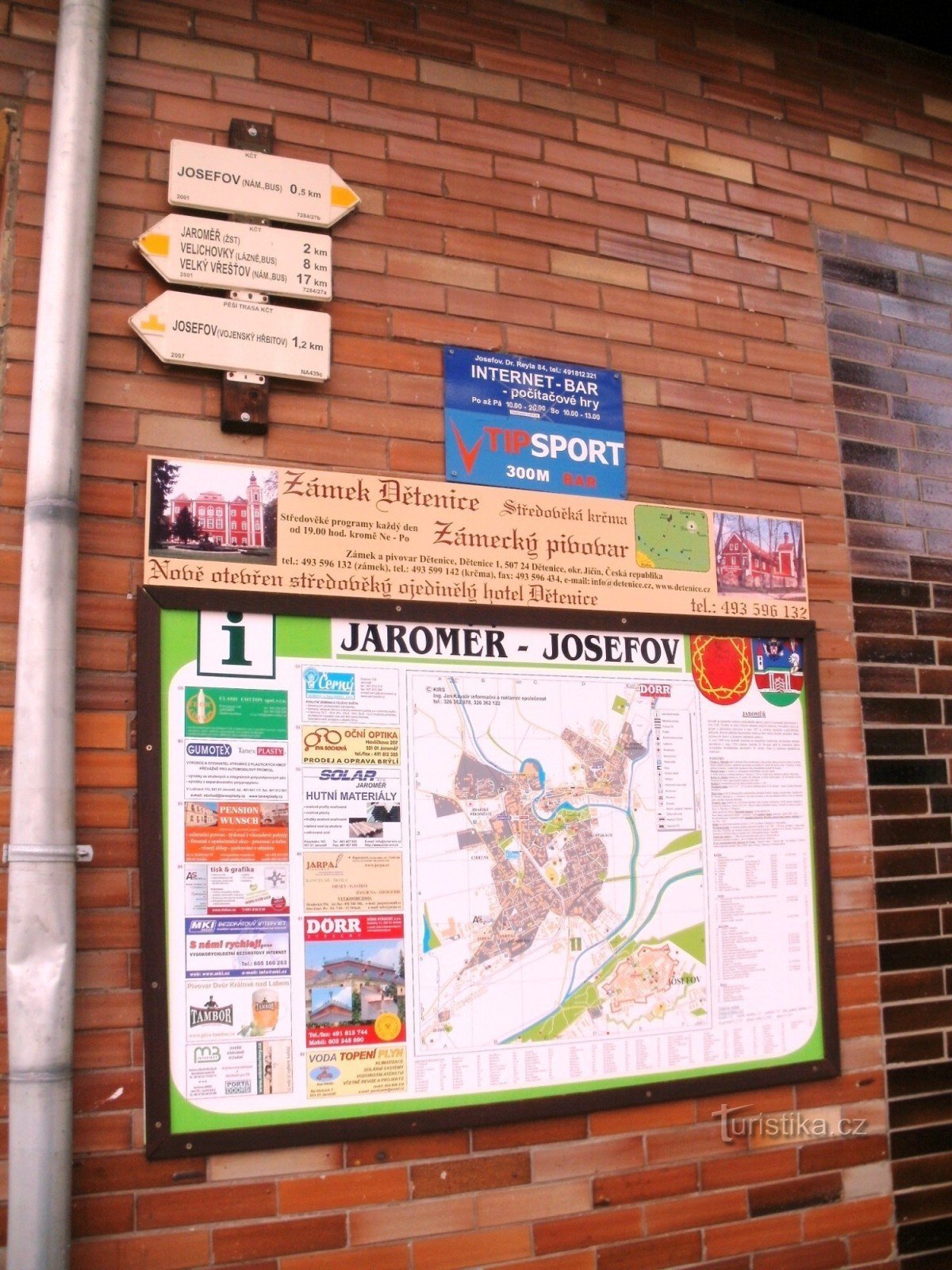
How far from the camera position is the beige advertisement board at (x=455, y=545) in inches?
108

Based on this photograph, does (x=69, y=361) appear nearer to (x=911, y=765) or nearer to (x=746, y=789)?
(x=746, y=789)

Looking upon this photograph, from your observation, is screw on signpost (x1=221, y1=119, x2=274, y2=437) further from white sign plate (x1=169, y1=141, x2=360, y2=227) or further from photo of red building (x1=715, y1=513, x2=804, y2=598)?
photo of red building (x1=715, y1=513, x2=804, y2=598)

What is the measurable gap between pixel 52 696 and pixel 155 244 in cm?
115

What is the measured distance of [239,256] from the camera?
2.89 metres

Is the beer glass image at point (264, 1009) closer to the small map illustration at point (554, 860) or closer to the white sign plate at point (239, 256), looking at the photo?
the small map illustration at point (554, 860)

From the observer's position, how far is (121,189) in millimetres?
2840

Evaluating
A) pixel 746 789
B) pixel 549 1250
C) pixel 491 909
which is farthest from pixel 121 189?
pixel 549 1250

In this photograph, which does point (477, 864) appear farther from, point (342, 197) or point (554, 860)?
point (342, 197)

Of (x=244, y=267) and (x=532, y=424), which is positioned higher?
(x=244, y=267)

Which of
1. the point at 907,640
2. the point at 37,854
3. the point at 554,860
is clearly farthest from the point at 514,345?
the point at 37,854

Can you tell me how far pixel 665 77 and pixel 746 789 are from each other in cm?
223

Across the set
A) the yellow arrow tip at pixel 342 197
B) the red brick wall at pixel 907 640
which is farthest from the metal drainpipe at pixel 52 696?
the red brick wall at pixel 907 640

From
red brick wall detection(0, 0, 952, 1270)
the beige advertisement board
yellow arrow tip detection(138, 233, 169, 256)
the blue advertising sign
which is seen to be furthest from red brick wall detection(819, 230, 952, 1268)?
yellow arrow tip detection(138, 233, 169, 256)

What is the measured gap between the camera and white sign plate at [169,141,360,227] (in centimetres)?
288
